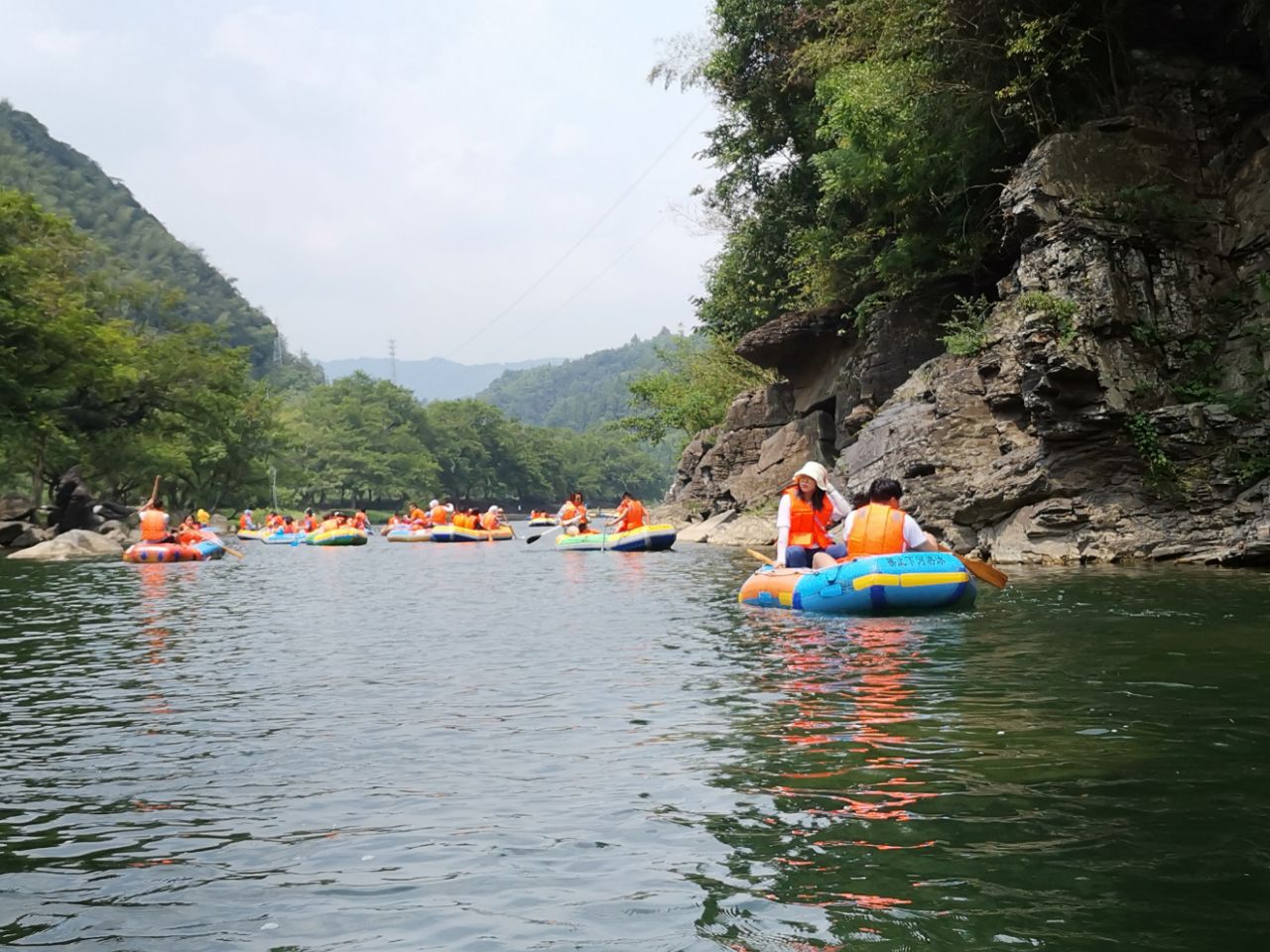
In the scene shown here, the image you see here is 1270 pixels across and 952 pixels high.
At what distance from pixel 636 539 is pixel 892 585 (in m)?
17.3

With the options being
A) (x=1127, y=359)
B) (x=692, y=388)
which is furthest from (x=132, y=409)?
(x=1127, y=359)

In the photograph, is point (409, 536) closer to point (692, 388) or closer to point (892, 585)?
point (692, 388)

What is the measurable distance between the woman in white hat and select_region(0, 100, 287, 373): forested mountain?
425 ft

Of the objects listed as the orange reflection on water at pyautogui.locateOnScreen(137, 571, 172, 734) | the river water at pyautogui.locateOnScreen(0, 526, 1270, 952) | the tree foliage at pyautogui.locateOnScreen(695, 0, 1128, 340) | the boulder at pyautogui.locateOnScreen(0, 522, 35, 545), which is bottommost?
the river water at pyautogui.locateOnScreen(0, 526, 1270, 952)

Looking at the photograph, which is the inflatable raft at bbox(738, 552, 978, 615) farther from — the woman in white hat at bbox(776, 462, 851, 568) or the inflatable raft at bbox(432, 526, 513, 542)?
the inflatable raft at bbox(432, 526, 513, 542)

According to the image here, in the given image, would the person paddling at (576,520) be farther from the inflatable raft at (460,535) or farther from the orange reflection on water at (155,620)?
the orange reflection on water at (155,620)

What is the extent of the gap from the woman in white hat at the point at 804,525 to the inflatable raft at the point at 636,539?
1478 centimetres

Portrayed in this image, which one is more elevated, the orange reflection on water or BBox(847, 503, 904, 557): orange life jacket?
BBox(847, 503, 904, 557): orange life jacket

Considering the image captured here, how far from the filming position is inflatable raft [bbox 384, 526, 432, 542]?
139ft

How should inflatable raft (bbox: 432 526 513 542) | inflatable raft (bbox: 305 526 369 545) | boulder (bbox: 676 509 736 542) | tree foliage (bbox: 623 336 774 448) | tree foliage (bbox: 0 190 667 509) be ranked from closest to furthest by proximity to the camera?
boulder (bbox: 676 509 736 542) < tree foliage (bbox: 0 190 667 509) < inflatable raft (bbox: 305 526 369 545) < inflatable raft (bbox: 432 526 513 542) < tree foliage (bbox: 623 336 774 448)

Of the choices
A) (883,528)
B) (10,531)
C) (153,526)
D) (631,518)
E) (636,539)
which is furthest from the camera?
(10,531)

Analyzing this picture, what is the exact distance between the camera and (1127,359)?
18422mm

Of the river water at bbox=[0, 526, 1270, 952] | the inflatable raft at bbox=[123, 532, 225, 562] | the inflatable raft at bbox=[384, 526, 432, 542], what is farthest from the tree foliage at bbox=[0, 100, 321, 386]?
the river water at bbox=[0, 526, 1270, 952]

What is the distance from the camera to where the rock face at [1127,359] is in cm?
1777
